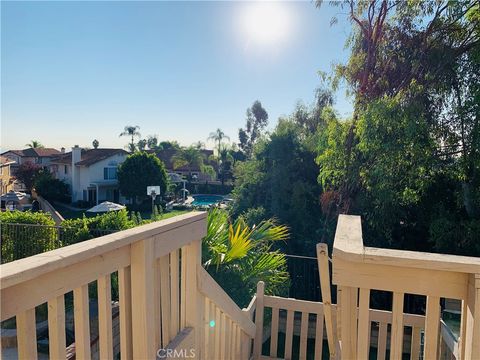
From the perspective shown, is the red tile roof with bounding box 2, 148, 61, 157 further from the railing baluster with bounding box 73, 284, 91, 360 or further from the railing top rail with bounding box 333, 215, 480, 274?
the railing top rail with bounding box 333, 215, 480, 274

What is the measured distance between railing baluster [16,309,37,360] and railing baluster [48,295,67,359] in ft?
→ 0.23

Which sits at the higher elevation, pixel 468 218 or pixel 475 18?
pixel 475 18

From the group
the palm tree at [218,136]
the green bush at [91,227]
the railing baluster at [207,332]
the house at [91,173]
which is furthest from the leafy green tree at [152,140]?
the railing baluster at [207,332]

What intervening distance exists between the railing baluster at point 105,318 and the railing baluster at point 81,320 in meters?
0.07

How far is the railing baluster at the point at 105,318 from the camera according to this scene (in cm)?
104

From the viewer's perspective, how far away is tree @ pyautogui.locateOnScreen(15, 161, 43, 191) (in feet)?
79.0

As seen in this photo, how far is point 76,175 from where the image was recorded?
22359mm

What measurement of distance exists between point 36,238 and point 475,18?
787cm

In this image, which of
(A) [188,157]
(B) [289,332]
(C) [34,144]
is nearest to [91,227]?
(B) [289,332]

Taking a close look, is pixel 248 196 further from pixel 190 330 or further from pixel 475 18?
pixel 190 330

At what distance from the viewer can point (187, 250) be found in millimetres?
1617

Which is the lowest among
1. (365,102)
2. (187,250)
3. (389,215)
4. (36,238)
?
(36,238)

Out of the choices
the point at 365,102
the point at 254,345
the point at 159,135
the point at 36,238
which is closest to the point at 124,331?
the point at 254,345

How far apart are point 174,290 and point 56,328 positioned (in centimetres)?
66
